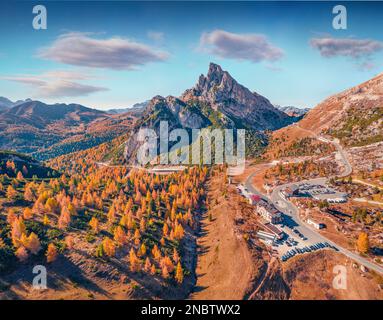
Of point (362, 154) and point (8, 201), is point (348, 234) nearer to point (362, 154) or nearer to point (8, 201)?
point (362, 154)

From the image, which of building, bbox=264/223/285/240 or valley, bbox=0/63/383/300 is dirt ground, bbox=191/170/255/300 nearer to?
valley, bbox=0/63/383/300

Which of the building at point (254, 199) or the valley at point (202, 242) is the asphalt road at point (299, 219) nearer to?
the valley at point (202, 242)

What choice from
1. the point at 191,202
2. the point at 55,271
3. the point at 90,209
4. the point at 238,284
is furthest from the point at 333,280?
the point at 90,209

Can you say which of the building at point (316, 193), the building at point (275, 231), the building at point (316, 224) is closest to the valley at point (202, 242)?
the building at point (275, 231)

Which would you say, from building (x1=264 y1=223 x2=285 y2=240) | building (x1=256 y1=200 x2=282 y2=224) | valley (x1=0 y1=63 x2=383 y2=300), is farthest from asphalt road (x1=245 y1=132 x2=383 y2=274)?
building (x1=264 y1=223 x2=285 y2=240)

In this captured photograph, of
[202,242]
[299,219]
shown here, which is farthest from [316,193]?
[202,242]

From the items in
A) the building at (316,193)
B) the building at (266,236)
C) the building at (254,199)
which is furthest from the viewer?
the building at (254,199)
